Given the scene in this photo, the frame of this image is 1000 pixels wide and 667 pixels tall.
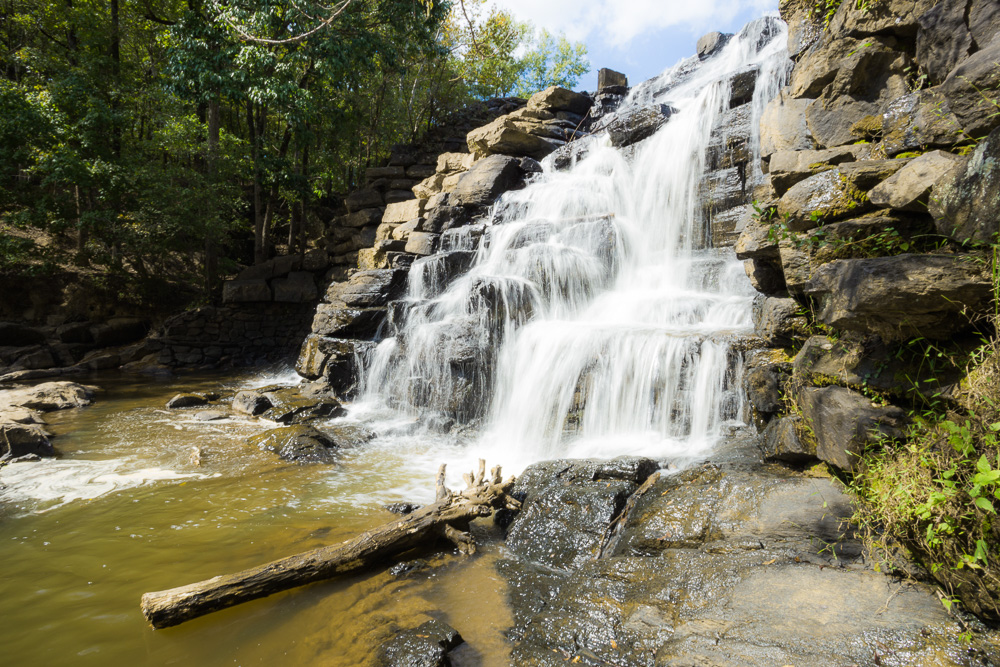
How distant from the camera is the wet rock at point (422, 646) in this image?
2795 millimetres

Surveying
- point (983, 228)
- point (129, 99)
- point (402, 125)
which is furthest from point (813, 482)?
point (402, 125)

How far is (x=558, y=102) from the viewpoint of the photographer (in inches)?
697

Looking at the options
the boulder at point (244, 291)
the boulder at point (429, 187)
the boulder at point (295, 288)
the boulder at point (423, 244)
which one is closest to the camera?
the boulder at point (423, 244)

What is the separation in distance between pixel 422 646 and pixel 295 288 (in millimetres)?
14023

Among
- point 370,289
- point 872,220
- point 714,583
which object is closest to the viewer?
point 714,583

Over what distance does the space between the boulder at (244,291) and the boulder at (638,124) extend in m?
10.9

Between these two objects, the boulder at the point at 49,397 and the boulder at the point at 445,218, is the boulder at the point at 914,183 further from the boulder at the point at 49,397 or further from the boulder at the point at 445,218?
the boulder at the point at 49,397

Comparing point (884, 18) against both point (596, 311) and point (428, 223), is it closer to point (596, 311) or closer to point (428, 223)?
point (596, 311)

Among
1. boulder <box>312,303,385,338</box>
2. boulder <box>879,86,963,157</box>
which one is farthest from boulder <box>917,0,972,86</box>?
boulder <box>312,303,385,338</box>

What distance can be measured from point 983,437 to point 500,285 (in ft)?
23.4

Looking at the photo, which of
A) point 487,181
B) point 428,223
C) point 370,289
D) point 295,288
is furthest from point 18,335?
point 487,181

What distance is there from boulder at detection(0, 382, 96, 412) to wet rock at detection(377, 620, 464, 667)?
9.26 m

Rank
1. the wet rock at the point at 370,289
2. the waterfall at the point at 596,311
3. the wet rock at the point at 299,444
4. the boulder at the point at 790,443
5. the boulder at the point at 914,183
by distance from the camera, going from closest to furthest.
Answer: the boulder at the point at 914,183 → the boulder at the point at 790,443 → the waterfall at the point at 596,311 → the wet rock at the point at 299,444 → the wet rock at the point at 370,289

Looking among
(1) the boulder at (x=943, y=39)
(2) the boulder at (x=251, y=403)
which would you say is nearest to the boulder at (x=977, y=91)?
(1) the boulder at (x=943, y=39)
